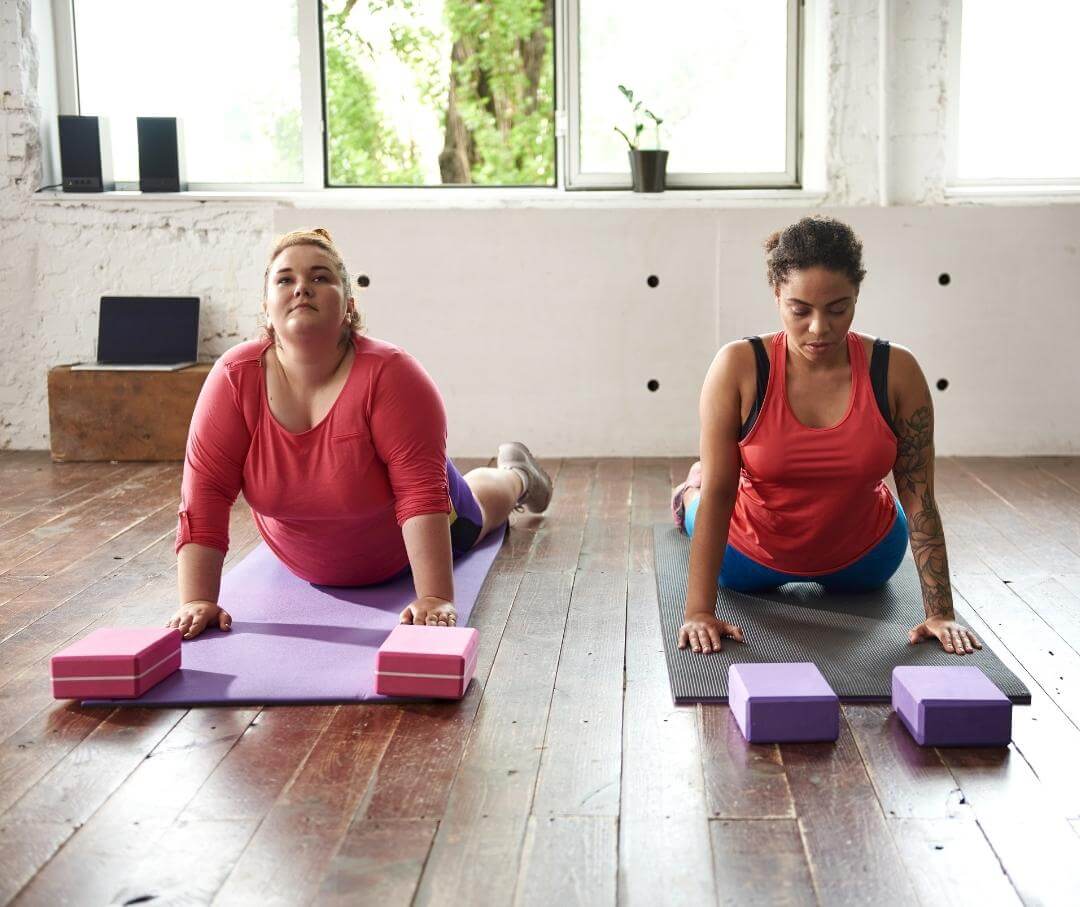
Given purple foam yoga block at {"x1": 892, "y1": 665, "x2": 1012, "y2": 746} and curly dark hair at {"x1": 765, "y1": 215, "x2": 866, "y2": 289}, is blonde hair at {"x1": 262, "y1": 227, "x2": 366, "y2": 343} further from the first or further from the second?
purple foam yoga block at {"x1": 892, "y1": 665, "x2": 1012, "y2": 746}

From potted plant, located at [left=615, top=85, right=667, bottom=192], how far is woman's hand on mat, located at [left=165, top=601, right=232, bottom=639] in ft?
9.78

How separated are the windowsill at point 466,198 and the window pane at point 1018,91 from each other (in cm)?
75

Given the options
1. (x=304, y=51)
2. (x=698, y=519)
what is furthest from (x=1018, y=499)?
(x=304, y=51)

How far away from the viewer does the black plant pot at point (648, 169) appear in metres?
4.88

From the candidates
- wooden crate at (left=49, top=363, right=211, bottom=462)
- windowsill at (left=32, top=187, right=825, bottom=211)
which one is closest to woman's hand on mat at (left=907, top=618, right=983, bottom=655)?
windowsill at (left=32, top=187, right=825, bottom=211)

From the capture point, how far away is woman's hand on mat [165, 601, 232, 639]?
2471mm

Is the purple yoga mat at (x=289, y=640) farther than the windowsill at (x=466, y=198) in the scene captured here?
No

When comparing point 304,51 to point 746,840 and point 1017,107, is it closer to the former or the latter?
point 1017,107

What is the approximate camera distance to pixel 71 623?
2.67 metres

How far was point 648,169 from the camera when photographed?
16.1ft

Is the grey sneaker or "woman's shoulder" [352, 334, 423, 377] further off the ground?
"woman's shoulder" [352, 334, 423, 377]

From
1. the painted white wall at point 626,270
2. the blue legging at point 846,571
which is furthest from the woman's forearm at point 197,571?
the painted white wall at point 626,270

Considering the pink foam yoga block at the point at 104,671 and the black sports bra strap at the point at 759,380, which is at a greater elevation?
the black sports bra strap at the point at 759,380

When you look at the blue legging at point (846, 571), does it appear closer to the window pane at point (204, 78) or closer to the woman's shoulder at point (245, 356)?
the woman's shoulder at point (245, 356)
